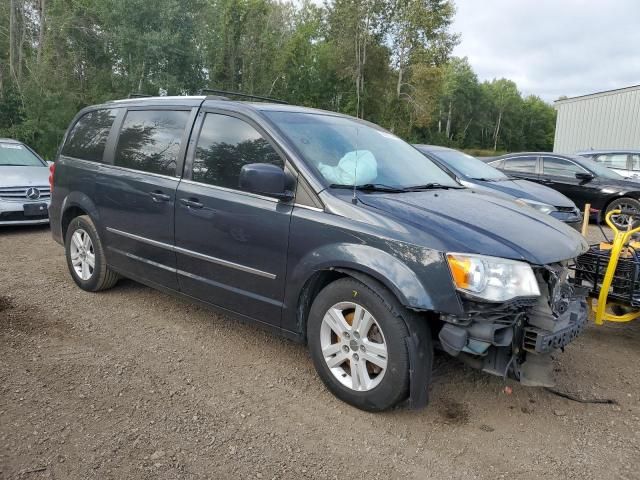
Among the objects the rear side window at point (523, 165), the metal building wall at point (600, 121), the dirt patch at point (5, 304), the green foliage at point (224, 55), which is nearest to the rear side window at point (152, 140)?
the dirt patch at point (5, 304)

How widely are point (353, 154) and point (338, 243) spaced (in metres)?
0.88

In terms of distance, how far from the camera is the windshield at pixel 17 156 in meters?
8.69

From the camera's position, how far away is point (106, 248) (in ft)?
15.4

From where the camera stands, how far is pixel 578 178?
10203 mm

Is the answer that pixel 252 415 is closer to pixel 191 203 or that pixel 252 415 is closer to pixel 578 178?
pixel 191 203

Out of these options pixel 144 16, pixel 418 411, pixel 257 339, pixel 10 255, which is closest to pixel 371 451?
pixel 418 411

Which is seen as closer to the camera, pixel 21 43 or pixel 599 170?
pixel 599 170

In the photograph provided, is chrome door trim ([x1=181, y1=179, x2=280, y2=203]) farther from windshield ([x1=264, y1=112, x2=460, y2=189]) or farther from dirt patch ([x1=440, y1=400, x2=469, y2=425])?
dirt patch ([x1=440, y1=400, x2=469, y2=425])

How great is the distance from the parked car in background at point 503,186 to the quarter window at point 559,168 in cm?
312

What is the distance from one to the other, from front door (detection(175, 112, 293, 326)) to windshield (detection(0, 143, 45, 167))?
6.24 metres

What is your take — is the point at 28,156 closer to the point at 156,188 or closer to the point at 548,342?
the point at 156,188

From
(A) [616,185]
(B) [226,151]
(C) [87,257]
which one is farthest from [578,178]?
(C) [87,257]

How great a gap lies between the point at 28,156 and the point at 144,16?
65.4 ft

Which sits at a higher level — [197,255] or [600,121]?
[600,121]
